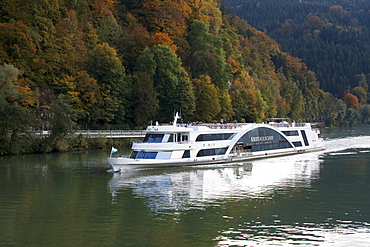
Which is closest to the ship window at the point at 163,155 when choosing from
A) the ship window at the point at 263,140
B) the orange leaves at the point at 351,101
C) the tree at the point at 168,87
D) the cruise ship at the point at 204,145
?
the cruise ship at the point at 204,145

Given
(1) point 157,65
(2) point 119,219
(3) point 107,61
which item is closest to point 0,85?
(3) point 107,61

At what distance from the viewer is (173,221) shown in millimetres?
27391

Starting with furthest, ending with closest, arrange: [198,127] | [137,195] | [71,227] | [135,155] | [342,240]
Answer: [198,127] < [135,155] < [137,195] < [71,227] < [342,240]

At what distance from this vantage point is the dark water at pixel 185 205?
965 inches

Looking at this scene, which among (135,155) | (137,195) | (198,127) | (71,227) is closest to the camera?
(71,227)

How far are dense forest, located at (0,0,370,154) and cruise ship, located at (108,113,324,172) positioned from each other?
18277 mm

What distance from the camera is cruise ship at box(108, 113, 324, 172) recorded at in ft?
156

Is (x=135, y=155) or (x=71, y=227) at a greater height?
(x=135, y=155)

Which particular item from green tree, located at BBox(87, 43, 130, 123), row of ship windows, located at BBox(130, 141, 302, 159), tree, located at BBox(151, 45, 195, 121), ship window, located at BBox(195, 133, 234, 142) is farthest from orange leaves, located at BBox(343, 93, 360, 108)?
ship window, located at BBox(195, 133, 234, 142)

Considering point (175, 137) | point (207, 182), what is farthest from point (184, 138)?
point (207, 182)

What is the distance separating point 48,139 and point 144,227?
38.8 m

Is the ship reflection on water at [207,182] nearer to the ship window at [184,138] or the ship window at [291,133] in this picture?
the ship window at [184,138]

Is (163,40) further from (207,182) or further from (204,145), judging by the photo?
(207,182)

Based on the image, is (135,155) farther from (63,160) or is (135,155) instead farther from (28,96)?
(28,96)
